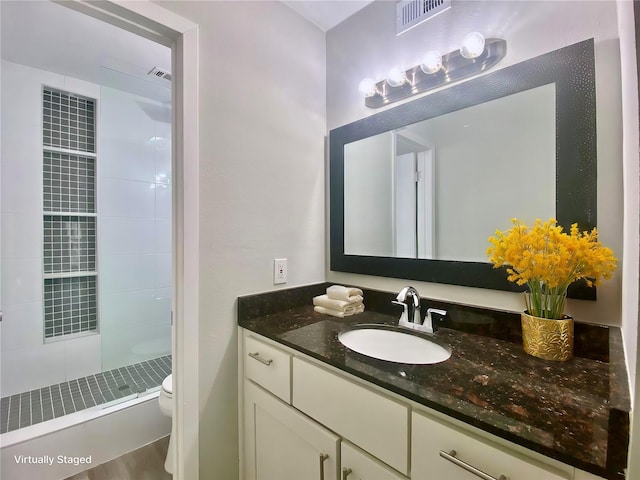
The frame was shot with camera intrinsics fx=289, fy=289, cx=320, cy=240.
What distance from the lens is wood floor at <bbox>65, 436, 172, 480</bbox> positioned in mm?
1486

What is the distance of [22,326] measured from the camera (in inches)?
77.9

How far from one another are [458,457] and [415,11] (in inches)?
61.6

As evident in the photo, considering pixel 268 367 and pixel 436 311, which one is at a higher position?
pixel 436 311

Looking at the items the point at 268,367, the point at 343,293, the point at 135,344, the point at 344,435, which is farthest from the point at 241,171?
the point at 135,344

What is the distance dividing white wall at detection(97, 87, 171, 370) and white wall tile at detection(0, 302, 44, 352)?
36cm

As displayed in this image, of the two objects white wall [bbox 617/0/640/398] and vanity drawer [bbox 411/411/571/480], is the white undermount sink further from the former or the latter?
white wall [bbox 617/0/640/398]

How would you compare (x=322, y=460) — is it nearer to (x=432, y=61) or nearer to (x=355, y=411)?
(x=355, y=411)

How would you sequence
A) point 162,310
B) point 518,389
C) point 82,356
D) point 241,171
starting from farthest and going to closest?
point 162,310, point 82,356, point 241,171, point 518,389

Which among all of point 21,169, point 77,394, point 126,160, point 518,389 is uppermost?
point 126,160

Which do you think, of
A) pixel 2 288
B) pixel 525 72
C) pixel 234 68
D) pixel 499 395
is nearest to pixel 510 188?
pixel 525 72

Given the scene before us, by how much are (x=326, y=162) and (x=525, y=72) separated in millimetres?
924

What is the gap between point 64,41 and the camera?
165 centimetres

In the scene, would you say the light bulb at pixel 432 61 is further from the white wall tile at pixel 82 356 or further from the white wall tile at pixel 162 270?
the white wall tile at pixel 82 356

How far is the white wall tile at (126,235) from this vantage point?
2.26 m
